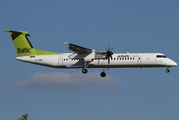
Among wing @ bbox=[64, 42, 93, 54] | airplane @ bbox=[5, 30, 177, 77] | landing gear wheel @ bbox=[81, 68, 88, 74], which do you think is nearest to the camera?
wing @ bbox=[64, 42, 93, 54]

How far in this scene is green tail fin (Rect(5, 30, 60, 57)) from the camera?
3878 centimetres

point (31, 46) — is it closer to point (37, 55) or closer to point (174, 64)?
point (37, 55)

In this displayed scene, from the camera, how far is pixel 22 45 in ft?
128

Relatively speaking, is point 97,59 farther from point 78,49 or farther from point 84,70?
point 78,49

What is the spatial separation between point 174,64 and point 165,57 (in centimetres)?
137

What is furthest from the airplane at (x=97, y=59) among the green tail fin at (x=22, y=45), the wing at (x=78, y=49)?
the green tail fin at (x=22, y=45)

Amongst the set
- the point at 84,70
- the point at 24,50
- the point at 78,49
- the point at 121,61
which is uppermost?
the point at 24,50

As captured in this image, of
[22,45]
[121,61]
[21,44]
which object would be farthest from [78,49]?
[21,44]

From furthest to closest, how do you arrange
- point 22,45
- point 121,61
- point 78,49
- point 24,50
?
point 22,45
point 24,50
point 121,61
point 78,49

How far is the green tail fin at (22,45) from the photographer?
1527 inches

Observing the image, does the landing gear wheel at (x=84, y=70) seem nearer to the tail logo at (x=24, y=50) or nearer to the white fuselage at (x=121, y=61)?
the white fuselage at (x=121, y=61)

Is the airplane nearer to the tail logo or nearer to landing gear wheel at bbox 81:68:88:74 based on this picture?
landing gear wheel at bbox 81:68:88:74

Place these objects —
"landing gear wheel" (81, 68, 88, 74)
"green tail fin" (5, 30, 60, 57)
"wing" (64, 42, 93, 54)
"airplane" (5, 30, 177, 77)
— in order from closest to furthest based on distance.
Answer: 1. "wing" (64, 42, 93, 54)
2. "airplane" (5, 30, 177, 77)
3. "landing gear wheel" (81, 68, 88, 74)
4. "green tail fin" (5, 30, 60, 57)

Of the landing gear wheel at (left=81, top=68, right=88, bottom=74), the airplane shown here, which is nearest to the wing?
the airplane
